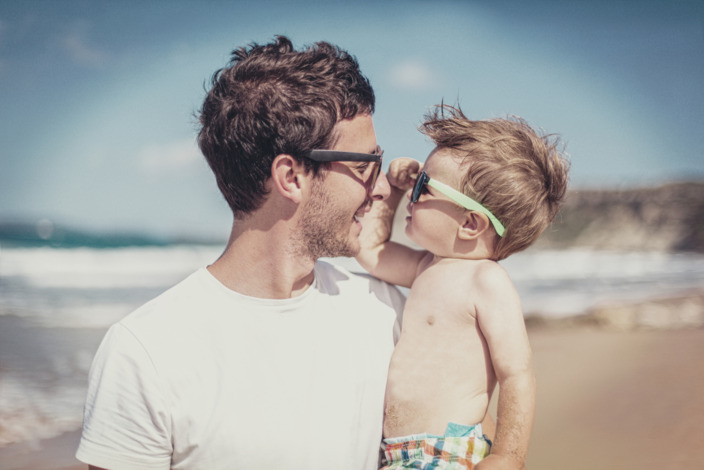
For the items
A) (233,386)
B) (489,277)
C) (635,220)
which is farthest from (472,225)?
(635,220)

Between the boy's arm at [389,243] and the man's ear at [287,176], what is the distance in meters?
0.45

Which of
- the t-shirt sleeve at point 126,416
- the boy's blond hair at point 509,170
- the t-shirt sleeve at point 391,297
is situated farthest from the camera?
the t-shirt sleeve at point 391,297

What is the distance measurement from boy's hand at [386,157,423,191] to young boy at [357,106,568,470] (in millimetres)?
83

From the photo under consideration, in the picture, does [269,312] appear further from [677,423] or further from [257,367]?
[677,423]

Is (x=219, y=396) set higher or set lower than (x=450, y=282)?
lower

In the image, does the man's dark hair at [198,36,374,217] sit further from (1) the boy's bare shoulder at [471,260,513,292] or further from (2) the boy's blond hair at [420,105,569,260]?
(1) the boy's bare shoulder at [471,260,513,292]

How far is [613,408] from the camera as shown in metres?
5.12

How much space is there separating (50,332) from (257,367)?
585cm

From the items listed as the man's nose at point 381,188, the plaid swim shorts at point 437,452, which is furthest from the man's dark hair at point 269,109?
the plaid swim shorts at point 437,452

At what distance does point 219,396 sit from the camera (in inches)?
74.0

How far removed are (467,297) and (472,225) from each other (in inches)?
11.8

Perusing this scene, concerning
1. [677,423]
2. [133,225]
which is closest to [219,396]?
[677,423]

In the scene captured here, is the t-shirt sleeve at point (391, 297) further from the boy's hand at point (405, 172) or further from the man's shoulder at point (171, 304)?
the man's shoulder at point (171, 304)

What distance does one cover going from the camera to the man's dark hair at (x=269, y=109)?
2.21 m
